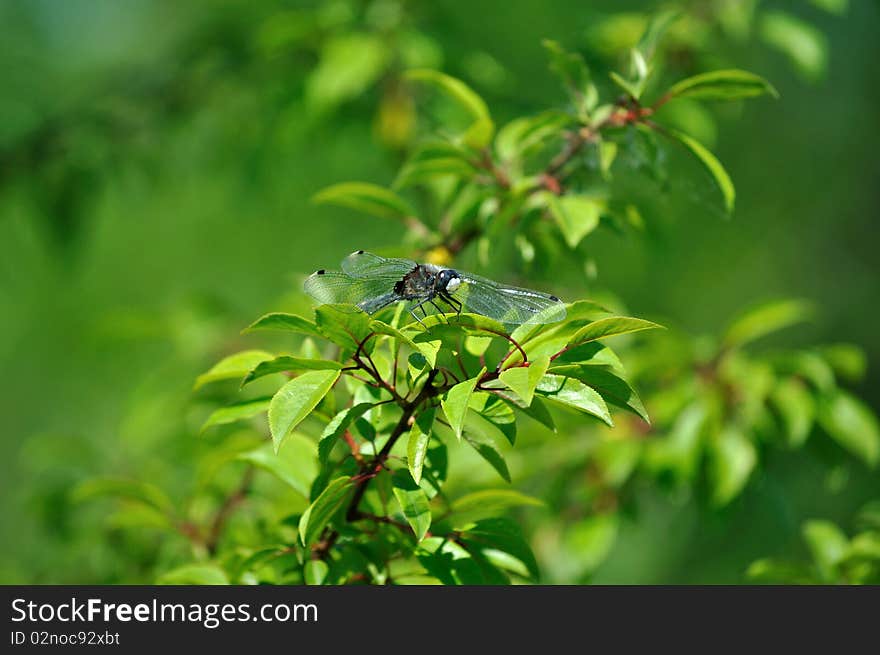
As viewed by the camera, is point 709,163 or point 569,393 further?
point 709,163

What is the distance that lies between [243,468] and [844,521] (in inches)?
140

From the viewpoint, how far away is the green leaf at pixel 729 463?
1.93 metres

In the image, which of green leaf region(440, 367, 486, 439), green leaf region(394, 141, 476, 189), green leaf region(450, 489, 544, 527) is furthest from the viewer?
green leaf region(394, 141, 476, 189)

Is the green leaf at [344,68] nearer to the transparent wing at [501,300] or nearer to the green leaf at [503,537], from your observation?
the transparent wing at [501,300]

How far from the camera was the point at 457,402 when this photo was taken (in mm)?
1046

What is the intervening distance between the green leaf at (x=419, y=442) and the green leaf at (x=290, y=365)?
128 mm

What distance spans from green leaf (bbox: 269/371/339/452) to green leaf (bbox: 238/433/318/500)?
327 mm

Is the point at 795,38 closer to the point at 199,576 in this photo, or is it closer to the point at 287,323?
the point at 287,323

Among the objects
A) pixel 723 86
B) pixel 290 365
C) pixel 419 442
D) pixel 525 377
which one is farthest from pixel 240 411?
pixel 723 86

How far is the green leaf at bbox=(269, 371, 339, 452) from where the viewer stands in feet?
3.53

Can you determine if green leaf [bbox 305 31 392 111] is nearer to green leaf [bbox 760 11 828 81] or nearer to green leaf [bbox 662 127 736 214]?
green leaf [bbox 760 11 828 81]

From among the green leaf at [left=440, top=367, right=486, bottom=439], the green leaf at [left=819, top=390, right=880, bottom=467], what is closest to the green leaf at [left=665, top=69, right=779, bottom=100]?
the green leaf at [left=440, top=367, right=486, bottom=439]

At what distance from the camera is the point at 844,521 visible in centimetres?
451

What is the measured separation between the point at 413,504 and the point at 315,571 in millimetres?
216
